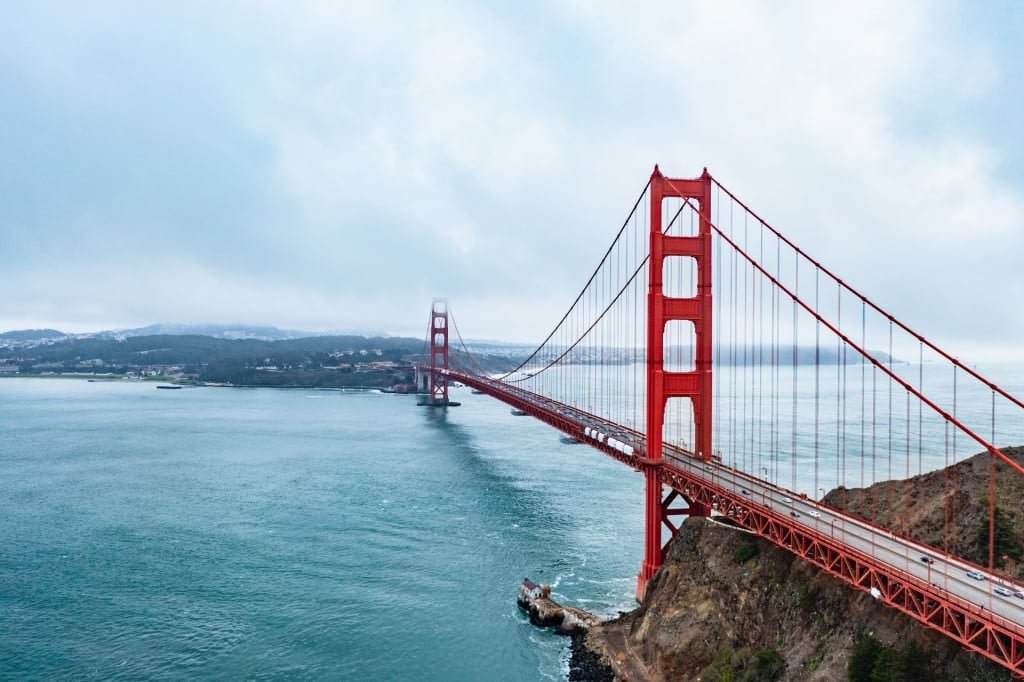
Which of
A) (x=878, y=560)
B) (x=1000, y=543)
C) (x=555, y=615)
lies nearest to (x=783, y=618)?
(x=878, y=560)

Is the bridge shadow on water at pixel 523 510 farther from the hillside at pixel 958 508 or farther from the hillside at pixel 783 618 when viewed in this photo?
the hillside at pixel 958 508

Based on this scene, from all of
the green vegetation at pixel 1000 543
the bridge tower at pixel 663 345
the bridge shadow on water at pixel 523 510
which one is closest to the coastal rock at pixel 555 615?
the bridge tower at pixel 663 345

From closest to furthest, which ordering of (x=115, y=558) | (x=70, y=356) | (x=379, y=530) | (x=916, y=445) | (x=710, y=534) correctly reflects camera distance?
(x=710, y=534) < (x=115, y=558) < (x=379, y=530) < (x=916, y=445) < (x=70, y=356)

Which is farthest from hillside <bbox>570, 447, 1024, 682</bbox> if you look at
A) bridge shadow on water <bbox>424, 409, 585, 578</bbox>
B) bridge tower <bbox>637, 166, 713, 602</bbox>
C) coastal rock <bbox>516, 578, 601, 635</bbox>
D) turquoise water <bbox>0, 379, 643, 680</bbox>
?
bridge shadow on water <bbox>424, 409, 585, 578</bbox>

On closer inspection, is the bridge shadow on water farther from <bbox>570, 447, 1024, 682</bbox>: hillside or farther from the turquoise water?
<bbox>570, 447, 1024, 682</bbox>: hillside

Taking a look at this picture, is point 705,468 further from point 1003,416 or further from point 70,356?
point 70,356

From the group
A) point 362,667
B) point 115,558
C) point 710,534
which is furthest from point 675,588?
point 115,558

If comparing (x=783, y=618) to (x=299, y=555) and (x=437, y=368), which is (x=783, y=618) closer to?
(x=299, y=555)

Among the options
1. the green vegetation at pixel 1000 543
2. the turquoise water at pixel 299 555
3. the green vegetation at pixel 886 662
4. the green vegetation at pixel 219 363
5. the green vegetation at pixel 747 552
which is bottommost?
the turquoise water at pixel 299 555
